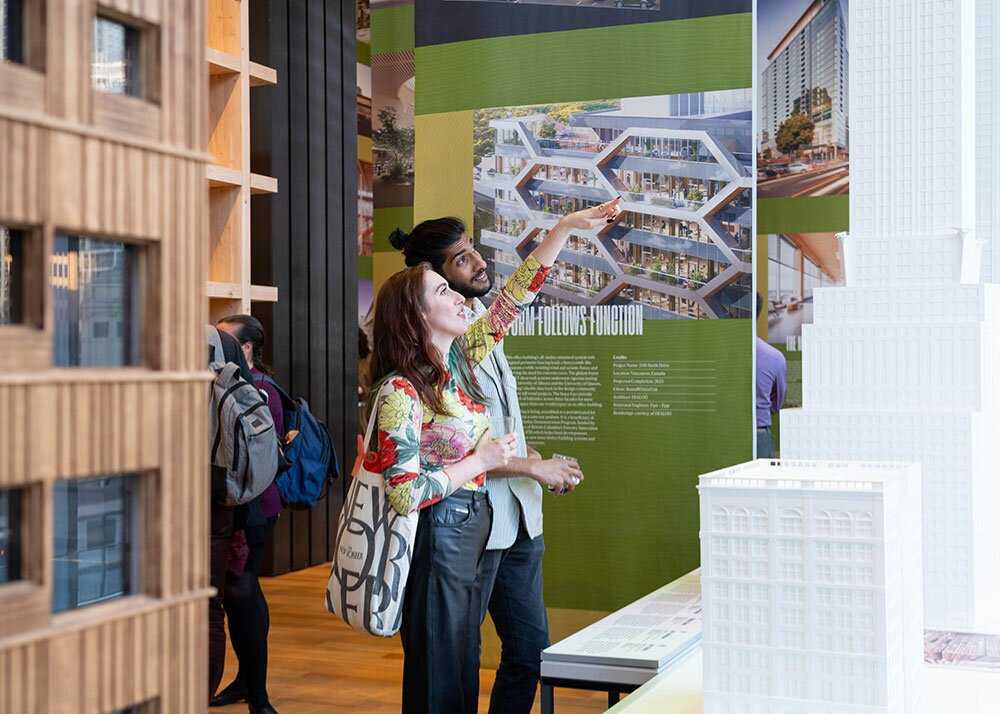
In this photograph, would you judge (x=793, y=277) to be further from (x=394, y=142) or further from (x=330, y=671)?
(x=330, y=671)

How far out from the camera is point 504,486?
10.3ft

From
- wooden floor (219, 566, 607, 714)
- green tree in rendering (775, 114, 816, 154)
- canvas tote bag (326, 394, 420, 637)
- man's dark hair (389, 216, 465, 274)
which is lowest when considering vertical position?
wooden floor (219, 566, 607, 714)

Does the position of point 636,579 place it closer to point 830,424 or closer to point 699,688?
point 830,424

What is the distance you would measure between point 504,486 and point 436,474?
23.4 inches

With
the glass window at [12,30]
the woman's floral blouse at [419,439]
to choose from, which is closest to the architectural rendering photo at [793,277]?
the woman's floral blouse at [419,439]

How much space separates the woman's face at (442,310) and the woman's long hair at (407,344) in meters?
0.02

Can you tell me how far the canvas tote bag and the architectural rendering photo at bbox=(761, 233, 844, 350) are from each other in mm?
6751

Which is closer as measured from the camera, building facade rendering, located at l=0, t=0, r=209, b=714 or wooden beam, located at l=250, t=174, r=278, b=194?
building facade rendering, located at l=0, t=0, r=209, b=714

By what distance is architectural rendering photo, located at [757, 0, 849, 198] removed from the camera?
353 inches

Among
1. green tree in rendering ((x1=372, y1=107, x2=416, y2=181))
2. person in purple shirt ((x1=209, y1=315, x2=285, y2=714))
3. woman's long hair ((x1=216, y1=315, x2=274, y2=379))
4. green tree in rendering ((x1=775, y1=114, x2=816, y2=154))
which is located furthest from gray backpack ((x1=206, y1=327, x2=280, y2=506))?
green tree in rendering ((x1=372, y1=107, x2=416, y2=181))

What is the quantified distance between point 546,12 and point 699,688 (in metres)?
3.11

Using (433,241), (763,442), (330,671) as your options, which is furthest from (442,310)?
(763,442)

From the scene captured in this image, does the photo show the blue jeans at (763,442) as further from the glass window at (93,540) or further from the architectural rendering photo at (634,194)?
the glass window at (93,540)

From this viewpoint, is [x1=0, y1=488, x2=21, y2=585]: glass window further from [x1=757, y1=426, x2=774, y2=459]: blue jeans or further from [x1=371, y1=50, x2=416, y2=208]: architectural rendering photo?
[x1=371, y1=50, x2=416, y2=208]: architectural rendering photo
